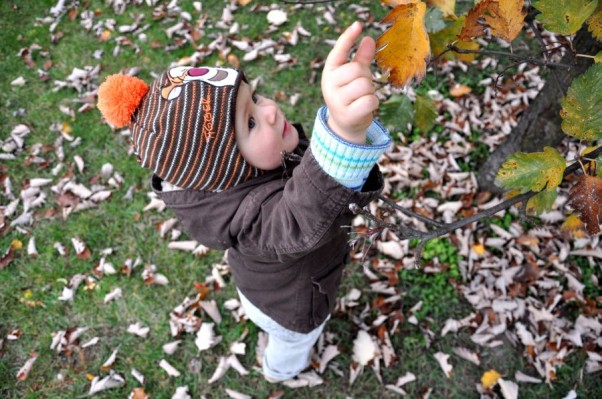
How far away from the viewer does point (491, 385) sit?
8.91 feet

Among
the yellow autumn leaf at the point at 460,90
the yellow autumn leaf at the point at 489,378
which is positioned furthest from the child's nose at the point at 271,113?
the yellow autumn leaf at the point at 460,90

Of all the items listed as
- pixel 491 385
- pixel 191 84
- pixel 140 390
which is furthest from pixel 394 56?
pixel 140 390

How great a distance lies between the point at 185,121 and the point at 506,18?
1.00m

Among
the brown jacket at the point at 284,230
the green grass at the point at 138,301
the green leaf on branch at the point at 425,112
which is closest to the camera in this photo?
the brown jacket at the point at 284,230

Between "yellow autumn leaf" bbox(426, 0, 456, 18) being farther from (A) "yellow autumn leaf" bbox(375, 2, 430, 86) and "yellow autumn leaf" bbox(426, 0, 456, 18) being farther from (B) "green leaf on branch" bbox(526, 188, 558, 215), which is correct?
(B) "green leaf on branch" bbox(526, 188, 558, 215)

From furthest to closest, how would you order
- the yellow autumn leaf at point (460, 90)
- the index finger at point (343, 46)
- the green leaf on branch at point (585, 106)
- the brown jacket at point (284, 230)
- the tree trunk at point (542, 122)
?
the yellow autumn leaf at point (460, 90)
the tree trunk at point (542, 122)
the brown jacket at point (284, 230)
the green leaf on branch at point (585, 106)
the index finger at point (343, 46)

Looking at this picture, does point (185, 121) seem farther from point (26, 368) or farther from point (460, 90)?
point (460, 90)

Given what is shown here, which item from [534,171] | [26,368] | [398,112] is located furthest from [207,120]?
[26,368]

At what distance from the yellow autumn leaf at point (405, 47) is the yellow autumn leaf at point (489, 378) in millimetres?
2336

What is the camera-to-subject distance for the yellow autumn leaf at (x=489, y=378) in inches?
107

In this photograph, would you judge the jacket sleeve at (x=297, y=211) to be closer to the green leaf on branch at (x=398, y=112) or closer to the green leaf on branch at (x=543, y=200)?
the green leaf on branch at (x=543, y=200)

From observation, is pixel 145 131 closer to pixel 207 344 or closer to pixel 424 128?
pixel 424 128

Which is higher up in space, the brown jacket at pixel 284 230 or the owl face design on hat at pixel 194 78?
the owl face design on hat at pixel 194 78

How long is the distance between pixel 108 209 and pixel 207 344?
150 cm
